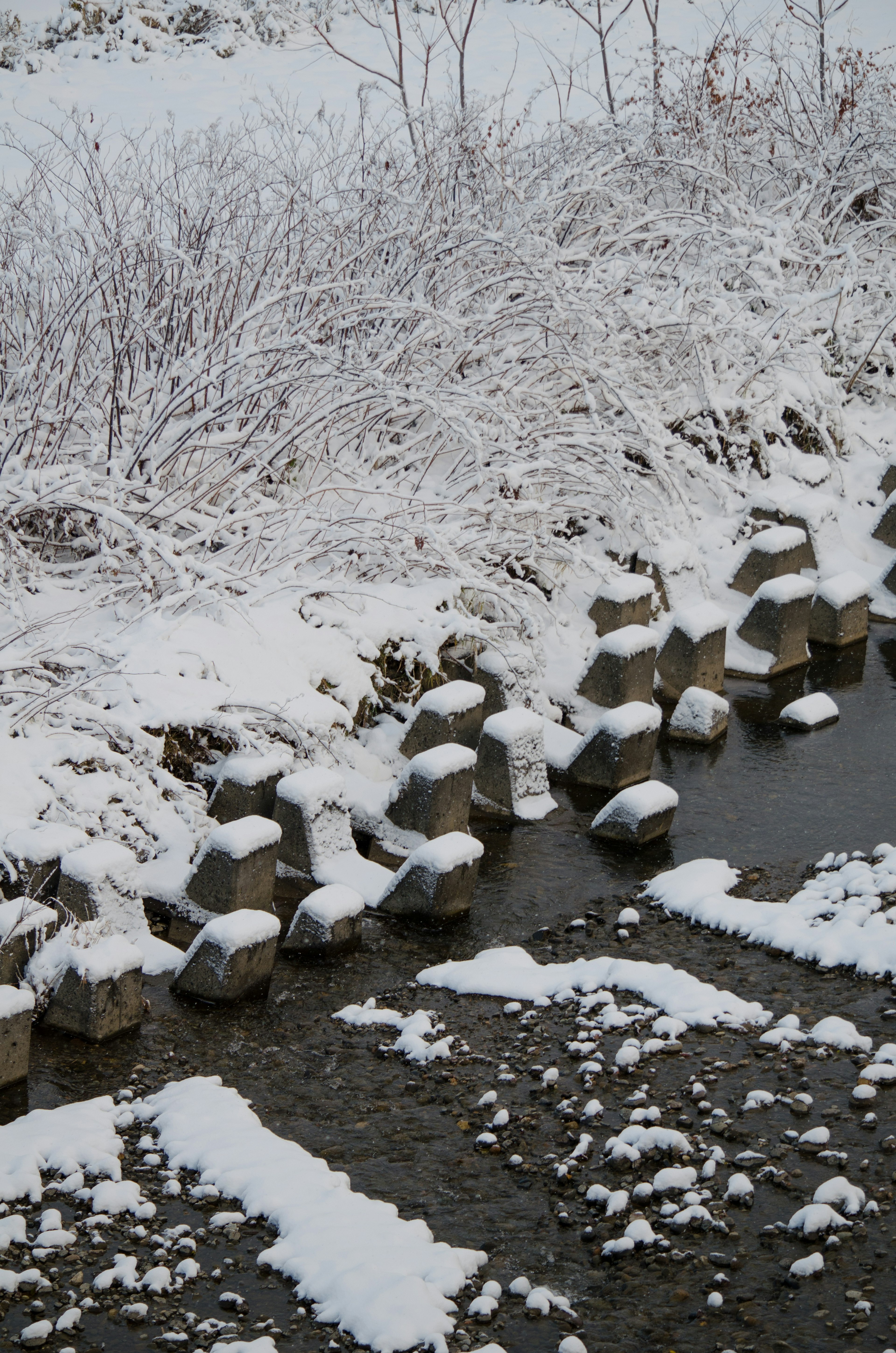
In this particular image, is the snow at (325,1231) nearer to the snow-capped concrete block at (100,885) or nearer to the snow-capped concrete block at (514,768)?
the snow-capped concrete block at (100,885)

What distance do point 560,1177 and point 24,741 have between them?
189 centimetres

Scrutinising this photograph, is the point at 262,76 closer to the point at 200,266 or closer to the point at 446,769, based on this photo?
the point at 200,266

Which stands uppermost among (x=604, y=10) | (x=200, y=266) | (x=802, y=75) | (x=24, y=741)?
(x=604, y=10)

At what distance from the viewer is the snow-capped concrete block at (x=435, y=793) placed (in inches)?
145

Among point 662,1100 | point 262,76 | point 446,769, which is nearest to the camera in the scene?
point 662,1100

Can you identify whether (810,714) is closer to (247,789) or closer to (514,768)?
(514,768)

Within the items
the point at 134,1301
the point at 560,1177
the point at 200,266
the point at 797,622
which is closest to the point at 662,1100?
the point at 560,1177

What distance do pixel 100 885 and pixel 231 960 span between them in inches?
14.9

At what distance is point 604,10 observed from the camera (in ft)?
60.5

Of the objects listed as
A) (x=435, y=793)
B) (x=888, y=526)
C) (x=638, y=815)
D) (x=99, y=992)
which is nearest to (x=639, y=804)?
(x=638, y=815)

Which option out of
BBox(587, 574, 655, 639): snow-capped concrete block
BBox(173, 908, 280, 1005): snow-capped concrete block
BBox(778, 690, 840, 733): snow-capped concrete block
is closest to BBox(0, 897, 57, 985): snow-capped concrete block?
BBox(173, 908, 280, 1005): snow-capped concrete block

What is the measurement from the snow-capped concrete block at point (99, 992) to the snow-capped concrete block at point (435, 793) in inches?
41.6

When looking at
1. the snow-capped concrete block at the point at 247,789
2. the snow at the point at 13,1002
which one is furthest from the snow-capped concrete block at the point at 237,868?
the snow at the point at 13,1002

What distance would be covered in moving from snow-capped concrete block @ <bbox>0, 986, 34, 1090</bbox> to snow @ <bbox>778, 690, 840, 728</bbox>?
2921 millimetres
